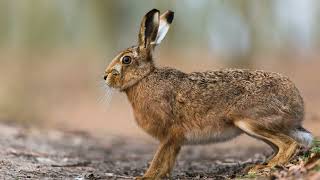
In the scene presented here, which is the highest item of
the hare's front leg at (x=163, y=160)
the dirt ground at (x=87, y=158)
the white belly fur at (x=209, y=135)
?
the dirt ground at (x=87, y=158)

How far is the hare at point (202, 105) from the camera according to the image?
23.5 feet

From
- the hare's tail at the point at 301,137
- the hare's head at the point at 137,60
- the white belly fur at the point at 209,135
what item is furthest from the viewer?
the hare's head at the point at 137,60

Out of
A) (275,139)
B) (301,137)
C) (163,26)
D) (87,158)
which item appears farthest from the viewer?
(87,158)

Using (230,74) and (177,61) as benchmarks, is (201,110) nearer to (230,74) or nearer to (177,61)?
(230,74)

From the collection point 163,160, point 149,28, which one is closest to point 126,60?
point 149,28

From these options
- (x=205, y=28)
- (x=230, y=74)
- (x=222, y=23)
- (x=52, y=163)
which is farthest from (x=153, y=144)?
(x=205, y=28)

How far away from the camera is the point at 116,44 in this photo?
93.6 feet

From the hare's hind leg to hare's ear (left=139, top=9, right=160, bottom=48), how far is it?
1.37 meters

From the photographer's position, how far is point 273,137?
719 cm

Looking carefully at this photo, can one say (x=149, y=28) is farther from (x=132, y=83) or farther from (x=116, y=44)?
(x=116, y=44)

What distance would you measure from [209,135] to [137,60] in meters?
1.15

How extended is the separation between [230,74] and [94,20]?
19862mm

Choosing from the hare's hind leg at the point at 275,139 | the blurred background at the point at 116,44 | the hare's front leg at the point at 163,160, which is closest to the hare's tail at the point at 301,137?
the hare's hind leg at the point at 275,139

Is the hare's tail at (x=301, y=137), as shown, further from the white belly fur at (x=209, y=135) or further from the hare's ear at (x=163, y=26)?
the hare's ear at (x=163, y=26)
